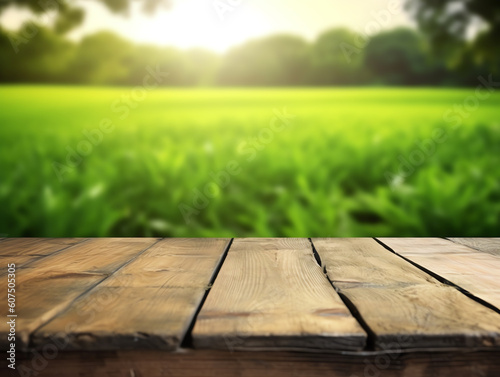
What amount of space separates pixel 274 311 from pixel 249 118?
1.36 meters

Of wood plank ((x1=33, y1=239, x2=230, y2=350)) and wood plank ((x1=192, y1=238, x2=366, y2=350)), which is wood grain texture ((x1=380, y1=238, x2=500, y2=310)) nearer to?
wood plank ((x1=192, y1=238, x2=366, y2=350))

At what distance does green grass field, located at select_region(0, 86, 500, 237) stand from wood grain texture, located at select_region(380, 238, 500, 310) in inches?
12.9

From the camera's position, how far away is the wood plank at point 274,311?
0.61m

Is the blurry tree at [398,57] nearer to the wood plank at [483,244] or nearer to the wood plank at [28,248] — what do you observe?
the wood plank at [483,244]

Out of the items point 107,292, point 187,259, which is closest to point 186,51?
point 187,259

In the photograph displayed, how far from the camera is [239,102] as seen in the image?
2.05 meters

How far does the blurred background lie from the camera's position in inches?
66.1

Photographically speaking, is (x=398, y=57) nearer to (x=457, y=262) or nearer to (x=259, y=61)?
(x=259, y=61)

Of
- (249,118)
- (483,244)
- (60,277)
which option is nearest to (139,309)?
(60,277)

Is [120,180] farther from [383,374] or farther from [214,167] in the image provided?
[383,374]

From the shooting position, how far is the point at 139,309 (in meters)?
0.71

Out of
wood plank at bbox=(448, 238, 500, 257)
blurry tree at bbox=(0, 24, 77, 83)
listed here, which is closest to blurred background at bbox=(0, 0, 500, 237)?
blurry tree at bbox=(0, 24, 77, 83)

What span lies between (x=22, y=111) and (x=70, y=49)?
348mm

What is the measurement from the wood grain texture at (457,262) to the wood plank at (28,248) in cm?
93
